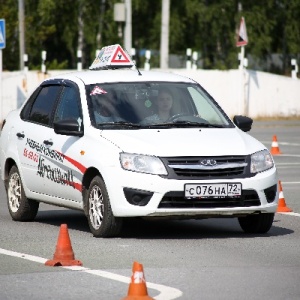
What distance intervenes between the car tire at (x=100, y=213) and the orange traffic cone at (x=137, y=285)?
4597mm

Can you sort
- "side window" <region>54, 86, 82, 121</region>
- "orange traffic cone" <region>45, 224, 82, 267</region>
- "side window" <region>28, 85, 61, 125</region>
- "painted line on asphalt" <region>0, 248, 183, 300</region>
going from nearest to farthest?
"painted line on asphalt" <region>0, 248, 183, 300</region> < "orange traffic cone" <region>45, 224, 82, 267</region> < "side window" <region>54, 86, 82, 121</region> < "side window" <region>28, 85, 61, 125</region>

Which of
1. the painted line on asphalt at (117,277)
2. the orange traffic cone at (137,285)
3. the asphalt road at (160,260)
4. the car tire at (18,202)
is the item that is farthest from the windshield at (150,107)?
the orange traffic cone at (137,285)

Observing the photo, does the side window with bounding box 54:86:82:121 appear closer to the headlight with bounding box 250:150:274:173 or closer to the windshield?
the windshield

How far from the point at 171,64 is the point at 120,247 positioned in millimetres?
59752

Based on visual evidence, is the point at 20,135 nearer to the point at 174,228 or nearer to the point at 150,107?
the point at 150,107

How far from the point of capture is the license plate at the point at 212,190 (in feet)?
41.9

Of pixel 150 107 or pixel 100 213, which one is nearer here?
pixel 100 213

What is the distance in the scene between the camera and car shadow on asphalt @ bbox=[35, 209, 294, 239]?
13.5 metres

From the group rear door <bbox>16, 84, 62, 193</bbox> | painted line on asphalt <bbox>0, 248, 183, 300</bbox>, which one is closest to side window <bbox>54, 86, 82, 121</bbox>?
rear door <bbox>16, 84, 62, 193</bbox>

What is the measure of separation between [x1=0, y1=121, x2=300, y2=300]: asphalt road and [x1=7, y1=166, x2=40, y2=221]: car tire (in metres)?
0.14

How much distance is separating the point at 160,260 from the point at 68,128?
2.75 metres

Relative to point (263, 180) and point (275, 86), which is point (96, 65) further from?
point (275, 86)

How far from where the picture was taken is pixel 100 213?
1323 centimetres

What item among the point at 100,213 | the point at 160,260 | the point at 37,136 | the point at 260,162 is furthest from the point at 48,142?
the point at 160,260
